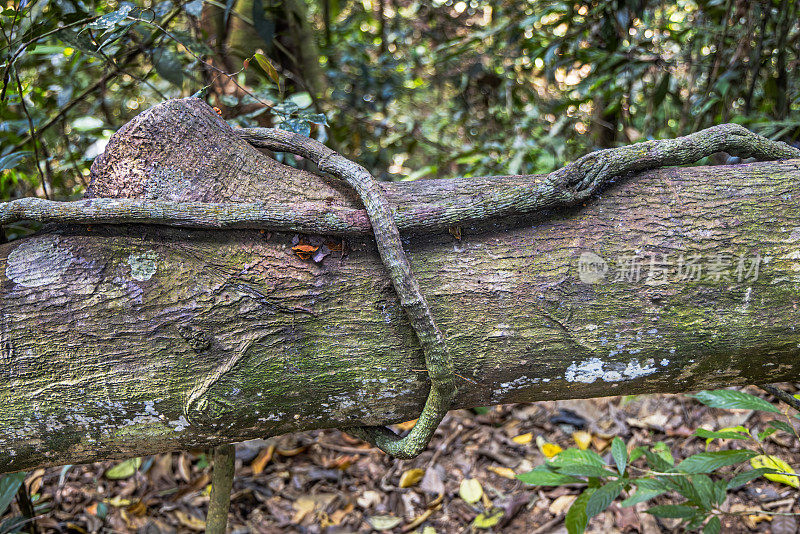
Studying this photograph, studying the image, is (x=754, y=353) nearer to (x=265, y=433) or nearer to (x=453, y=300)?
(x=453, y=300)

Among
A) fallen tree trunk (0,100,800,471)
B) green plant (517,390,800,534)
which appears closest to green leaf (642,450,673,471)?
green plant (517,390,800,534)

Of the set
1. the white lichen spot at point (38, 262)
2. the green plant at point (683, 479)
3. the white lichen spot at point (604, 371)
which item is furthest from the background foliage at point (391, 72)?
the green plant at point (683, 479)

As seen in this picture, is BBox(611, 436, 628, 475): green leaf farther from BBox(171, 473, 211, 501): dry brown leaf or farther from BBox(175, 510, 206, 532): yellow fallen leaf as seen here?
BBox(171, 473, 211, 501): dry brown leaf

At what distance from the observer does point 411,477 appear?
7.70 feet

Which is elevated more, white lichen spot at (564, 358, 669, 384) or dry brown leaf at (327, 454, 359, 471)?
white lichen spot at (564, 358, 669, 384)

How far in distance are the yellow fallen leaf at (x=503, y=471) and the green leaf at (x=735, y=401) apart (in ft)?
3.32

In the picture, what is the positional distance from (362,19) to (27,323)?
14.0 feet

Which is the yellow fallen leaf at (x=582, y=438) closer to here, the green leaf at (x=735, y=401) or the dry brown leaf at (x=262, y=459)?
the green leaf at (x=735, y=401)

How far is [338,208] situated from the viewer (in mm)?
1189

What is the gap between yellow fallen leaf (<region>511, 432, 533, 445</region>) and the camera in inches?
98.3

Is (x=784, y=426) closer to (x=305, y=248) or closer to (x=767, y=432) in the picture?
(x=767, y=432)

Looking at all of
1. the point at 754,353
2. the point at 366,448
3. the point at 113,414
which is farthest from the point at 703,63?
the point at 113,414

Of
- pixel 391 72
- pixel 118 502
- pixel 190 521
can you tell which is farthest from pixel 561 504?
pixel 391 72

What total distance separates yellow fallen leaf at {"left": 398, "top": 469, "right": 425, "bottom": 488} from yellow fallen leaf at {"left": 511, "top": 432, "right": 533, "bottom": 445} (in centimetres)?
47
